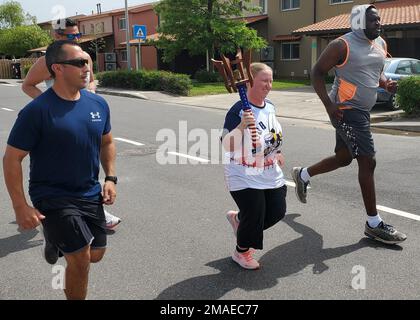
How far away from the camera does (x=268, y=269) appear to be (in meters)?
3.88

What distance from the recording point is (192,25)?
27.4 metres

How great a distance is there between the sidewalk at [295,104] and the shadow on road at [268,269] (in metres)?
7.67

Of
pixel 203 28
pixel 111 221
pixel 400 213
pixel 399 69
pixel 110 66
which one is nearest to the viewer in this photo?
pixel 111 221

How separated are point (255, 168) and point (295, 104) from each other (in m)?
13.8

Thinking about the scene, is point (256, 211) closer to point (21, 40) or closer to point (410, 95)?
point (410, 95)

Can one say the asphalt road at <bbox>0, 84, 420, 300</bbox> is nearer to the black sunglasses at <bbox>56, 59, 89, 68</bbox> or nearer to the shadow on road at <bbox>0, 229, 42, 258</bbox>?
the shadow on road at <bbox>0, 229, 42, 258</bbox>

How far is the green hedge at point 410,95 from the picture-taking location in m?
12.4

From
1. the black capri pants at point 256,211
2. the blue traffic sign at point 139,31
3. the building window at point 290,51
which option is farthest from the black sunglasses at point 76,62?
the building window at point 290,51

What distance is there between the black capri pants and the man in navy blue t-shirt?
3.76 ft

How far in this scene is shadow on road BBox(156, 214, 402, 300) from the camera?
3527mm

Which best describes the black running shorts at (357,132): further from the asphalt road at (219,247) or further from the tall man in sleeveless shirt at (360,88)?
the asphalt road at (219,247)

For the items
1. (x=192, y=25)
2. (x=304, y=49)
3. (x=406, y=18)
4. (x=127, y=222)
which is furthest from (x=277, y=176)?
(x=304, y=49)

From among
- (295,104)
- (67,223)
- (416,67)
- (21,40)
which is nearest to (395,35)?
(416,67)

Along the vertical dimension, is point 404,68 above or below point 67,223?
above
